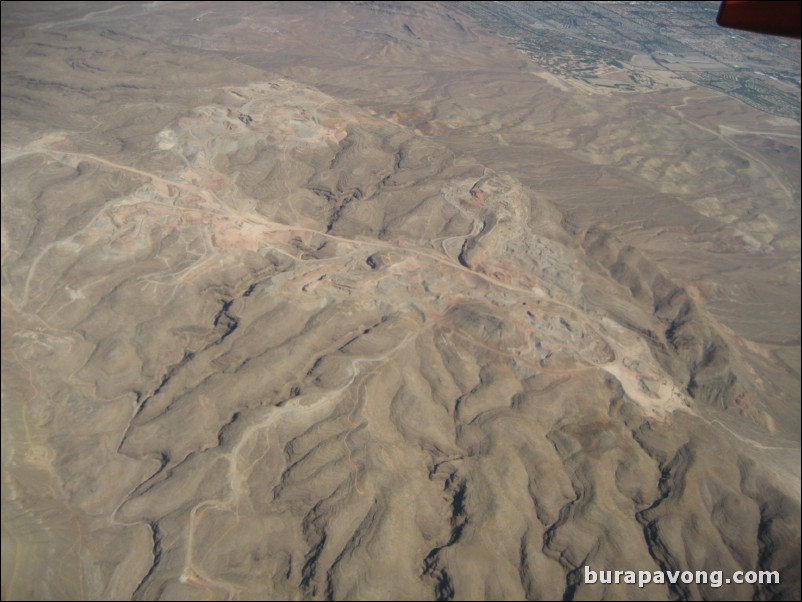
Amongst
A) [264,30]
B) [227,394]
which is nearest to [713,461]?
[227,394]

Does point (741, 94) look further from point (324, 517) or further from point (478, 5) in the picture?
point (324, 517)

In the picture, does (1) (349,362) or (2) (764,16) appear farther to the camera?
(1) (349,362)

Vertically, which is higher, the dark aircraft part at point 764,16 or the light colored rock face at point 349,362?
the dark aircraft part at point 764,16

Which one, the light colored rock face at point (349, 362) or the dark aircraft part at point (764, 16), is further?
the light colored rock face at point (349, 362)

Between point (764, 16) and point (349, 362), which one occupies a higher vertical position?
point (764, 16)

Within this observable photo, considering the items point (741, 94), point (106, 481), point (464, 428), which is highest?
point (741, 94)
